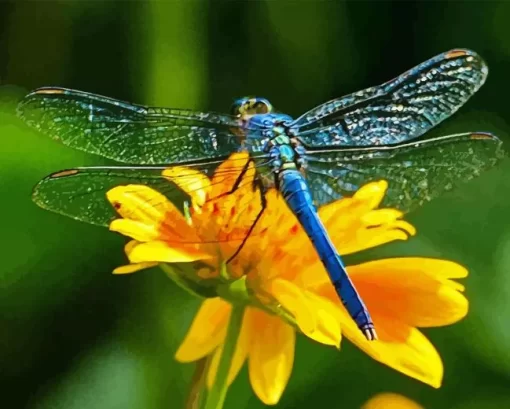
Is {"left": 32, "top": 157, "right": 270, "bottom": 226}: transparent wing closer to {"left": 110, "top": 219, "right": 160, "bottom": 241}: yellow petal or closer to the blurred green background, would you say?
{"left": 110, "top": 219, "right": 160, "bottom": 241}: yellow petal

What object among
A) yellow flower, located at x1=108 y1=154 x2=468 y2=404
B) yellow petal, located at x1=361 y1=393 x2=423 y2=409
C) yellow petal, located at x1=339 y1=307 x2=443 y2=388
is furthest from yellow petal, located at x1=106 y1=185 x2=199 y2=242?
yellow petal, located at x1=361 y1=393 x2=423 y2=409

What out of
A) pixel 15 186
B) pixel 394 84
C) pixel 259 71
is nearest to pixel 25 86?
pixel 15 186

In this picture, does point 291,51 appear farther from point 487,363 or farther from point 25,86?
point 487,363

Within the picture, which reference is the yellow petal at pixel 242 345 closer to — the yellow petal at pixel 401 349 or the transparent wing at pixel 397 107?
the yellow petal at pixel 401 349

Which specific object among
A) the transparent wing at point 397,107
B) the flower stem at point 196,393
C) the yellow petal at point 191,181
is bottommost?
the flower stem at point 196,393

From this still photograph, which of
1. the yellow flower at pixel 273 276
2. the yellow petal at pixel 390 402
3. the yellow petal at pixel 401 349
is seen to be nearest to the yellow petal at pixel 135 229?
the yellow flower at pixel 273 276

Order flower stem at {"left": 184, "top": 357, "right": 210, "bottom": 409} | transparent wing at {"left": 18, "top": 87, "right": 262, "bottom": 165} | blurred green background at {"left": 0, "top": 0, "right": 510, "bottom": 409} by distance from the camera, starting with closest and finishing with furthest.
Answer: flower stem at {"left": 184, "top": 357, "right": 210, "bottom": 409}, transparent wing at {"left": 18, "top": 87, "right": 262, "bottom": 165}, blurred green background at {"left": 0, "top": 0, "right": 510, "bottom": 409}

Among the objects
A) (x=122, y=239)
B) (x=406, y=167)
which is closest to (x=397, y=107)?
(x=406, y=167)
